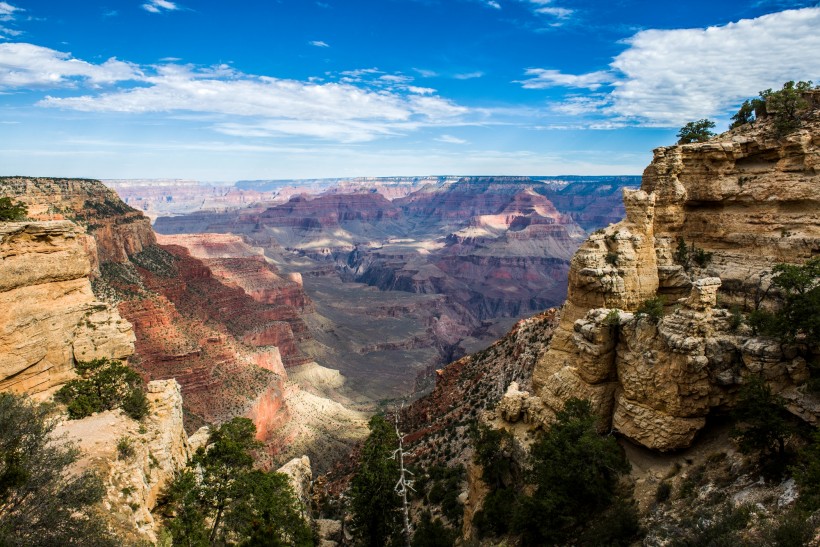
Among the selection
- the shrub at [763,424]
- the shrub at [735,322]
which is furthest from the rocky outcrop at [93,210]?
the shrub at [763,424]

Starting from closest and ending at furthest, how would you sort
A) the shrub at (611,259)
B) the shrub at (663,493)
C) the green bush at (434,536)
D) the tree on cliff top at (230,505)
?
the shrub at (663,493) → the tree on cliff top at (230,505) → the green bush at (434,536) → the shrub at (611,259)

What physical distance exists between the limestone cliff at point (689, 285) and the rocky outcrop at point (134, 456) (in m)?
15.6

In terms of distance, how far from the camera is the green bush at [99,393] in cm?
1981

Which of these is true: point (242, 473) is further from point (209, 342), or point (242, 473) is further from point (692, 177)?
point (209, 342)

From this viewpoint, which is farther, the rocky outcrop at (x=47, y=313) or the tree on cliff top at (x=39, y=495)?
the rocky outcrop at (x=47, y=313)

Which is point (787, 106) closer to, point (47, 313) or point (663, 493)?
point (663, 493)

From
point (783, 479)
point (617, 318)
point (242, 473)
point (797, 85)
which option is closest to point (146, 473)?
point (242, 473)

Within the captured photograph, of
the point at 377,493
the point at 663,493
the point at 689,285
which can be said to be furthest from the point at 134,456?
the point at 689,285

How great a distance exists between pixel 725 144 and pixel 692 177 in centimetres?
198

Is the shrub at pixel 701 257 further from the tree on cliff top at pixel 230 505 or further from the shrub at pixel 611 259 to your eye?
the tree on cliff top at pixel 230 505

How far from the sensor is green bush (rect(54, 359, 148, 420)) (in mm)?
19812

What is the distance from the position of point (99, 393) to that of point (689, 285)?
28.2 m

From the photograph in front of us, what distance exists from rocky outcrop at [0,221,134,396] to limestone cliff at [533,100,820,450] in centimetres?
2194

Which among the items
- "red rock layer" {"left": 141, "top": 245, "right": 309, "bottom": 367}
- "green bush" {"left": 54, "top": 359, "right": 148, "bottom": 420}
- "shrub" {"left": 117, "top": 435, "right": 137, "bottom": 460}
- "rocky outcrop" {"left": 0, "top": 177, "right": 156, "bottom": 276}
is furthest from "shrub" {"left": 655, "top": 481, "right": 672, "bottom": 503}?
"red rock layer" {"left": 141, "top": 245, "right": 309, "bottom": 367}
